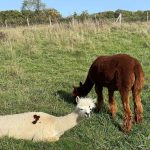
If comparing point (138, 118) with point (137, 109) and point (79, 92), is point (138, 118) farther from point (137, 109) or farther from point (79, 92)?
point (79, 92)

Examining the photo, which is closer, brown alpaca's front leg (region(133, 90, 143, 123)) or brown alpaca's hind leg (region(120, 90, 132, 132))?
brown alpaca's hind leg (region(120, 90, 132, 132))

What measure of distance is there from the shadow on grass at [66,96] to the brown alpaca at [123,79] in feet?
3.37

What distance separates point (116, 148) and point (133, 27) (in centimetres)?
1689

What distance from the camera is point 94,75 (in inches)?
355

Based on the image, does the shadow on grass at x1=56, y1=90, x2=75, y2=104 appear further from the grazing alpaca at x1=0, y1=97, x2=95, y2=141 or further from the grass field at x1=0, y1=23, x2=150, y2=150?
the grazing alpaca at x1=0, y1=97, x2=95, y2=141

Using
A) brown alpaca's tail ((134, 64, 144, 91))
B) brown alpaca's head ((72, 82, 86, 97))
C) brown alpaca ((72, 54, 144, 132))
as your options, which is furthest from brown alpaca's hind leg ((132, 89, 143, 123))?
brown alpaca's head ((72, 82, 86, 97))

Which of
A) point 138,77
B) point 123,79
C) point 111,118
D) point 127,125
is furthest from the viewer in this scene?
point 111,118

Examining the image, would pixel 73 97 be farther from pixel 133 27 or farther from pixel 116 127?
pixel 133 27

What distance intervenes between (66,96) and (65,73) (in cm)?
317

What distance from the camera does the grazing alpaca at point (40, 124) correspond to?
702 cm

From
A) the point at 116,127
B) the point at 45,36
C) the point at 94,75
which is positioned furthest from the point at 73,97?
the point at 45,36

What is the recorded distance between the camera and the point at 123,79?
26.0 ft

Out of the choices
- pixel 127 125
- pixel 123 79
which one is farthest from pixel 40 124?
pixel 123 79

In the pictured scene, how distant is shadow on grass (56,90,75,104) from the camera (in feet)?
32.3
